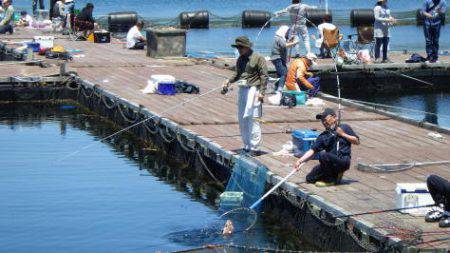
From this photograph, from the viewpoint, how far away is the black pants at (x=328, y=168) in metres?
13.8

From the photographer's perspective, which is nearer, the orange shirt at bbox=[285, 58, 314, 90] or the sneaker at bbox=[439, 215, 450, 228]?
the sneaker at bbox=[439, 215, 450, 228]

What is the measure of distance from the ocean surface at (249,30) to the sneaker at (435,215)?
12.6 m

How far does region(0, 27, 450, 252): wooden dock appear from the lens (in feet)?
40.8

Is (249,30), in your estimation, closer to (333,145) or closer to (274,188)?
(274,188)

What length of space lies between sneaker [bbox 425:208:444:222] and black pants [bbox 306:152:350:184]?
190 centimetres

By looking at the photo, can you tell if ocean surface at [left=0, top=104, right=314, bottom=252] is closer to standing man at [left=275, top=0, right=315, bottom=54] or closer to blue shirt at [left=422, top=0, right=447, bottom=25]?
standing man at [left=275, top=0, right=315, bottom=54]

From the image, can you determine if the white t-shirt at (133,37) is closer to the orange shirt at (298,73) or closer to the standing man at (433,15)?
the standing man at (433,15)

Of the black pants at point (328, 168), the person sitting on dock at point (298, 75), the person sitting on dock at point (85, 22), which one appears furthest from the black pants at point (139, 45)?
the black pants at point (328, 168)

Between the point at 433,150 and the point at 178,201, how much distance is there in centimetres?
430

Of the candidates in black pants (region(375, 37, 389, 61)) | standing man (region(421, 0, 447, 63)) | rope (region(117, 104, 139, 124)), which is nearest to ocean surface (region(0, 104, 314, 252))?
rope (region(117, 104, 139, 124))

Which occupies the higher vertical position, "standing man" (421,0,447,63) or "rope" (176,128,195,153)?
"standing man" (421,0,447,63)

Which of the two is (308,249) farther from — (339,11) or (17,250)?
(339,11)

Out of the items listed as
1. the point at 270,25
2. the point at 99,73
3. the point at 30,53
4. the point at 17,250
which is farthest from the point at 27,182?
the point at 270,25

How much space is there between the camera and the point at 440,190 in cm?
1201
